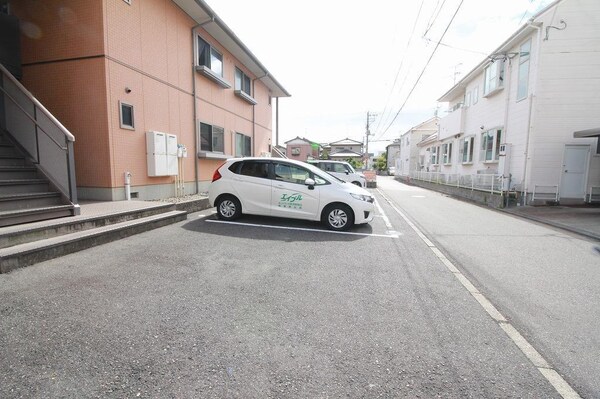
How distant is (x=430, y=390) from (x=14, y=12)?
37.4 ft

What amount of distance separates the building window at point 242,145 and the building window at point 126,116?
6754 millimetres

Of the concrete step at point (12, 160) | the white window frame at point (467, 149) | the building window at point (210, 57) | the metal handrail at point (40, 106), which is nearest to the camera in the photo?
the metal handrail at point (40, 106)

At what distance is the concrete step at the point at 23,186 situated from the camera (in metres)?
5.35

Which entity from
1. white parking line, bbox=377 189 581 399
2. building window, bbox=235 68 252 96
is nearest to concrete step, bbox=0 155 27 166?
white parking line, bbox=377 189 581 399

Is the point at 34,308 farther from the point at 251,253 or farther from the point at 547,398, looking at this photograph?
the point at 547,398

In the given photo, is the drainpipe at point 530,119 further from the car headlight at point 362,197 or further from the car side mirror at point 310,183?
the car side mirror at point 310,183

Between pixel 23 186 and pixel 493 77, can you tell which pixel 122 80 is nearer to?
pixel 23 186

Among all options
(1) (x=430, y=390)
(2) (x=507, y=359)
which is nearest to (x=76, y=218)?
(1) (x=430, y=390)

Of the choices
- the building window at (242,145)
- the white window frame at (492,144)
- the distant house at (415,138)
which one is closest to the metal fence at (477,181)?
the white window frame at (492,144)

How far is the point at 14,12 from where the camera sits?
7801 millimetres

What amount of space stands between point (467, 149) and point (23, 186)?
2000cm

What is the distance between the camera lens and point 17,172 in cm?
589

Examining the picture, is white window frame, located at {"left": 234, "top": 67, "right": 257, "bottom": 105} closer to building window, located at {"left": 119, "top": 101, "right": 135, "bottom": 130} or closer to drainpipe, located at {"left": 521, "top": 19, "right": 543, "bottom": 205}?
building window, located at {"left": 119, "top": 101, "right": 135, "bottom": 130}

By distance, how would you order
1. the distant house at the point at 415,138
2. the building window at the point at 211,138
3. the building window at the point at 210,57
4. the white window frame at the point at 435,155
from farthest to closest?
1. the distant house at the point at 415,138
2. the white window frame at the point at 435,155
3. the building window at the point at 211,138
4. the building window at the point at 210,57
